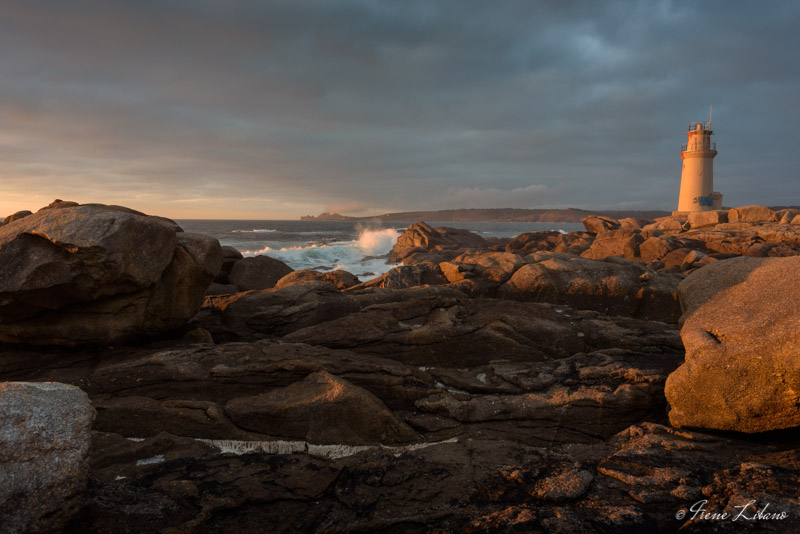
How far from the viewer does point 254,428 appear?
6.16 m

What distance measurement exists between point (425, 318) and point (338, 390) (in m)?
3.36

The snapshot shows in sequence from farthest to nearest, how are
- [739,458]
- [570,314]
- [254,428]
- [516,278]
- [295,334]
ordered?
[516,278]
[570,314]
[295,334]
[254,428]
[739,458]

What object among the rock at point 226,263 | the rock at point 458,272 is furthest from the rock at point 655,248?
the rock at point 226,263

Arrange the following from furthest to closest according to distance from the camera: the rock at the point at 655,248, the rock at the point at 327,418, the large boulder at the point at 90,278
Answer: the rock at the point at 655,248 → the large boulder at the point at 90,278 → the rock at the point at 327,418

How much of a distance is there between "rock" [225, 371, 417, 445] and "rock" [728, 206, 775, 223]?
151 ft

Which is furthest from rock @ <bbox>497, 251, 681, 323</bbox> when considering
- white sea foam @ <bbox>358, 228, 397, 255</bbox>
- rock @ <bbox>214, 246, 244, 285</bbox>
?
white sea foam @ <bbox>358, 228, 397, 255</bbox>

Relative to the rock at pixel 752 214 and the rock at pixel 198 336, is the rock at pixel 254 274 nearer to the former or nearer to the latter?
the rock at pixel 198 336

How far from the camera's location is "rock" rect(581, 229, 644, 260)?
84.2ft

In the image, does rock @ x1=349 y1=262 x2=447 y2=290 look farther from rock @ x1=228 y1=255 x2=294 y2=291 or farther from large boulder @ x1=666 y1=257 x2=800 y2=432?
large boulder @ x1=666 y1=257 x2=800 y2=432

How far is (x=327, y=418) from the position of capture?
6.13m

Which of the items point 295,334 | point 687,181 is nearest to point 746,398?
point 295,334

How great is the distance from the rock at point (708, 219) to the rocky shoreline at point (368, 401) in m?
37.0

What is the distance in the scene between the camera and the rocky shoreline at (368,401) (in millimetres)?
4000

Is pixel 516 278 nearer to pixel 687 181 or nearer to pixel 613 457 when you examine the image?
pixel 613 457
